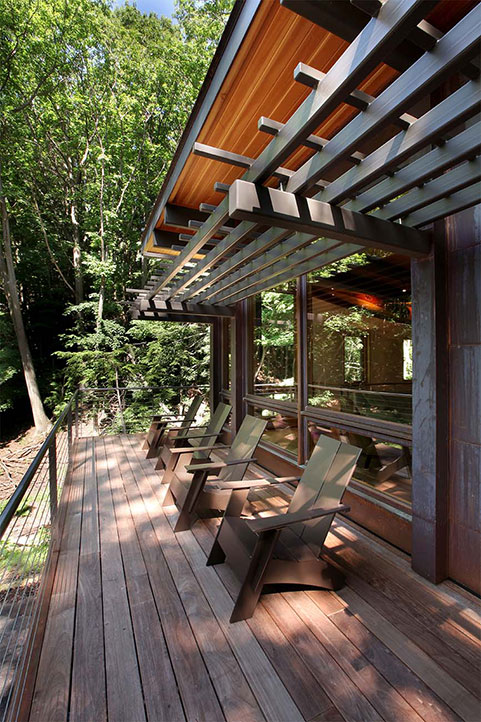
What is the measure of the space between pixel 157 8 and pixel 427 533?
17.4 metres

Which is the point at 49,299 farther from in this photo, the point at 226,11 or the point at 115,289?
the point at 226,11

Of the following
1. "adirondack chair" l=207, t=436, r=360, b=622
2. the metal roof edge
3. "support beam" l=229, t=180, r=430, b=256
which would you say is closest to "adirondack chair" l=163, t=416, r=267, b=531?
"adirondack chair" l=207, t=436, r=360, b=622

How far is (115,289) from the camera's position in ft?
40.2

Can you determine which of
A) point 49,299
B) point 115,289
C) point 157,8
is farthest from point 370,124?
point 157,8

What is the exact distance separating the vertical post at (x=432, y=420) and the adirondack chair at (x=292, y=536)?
50cm

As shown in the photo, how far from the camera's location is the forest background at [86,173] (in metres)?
9.88

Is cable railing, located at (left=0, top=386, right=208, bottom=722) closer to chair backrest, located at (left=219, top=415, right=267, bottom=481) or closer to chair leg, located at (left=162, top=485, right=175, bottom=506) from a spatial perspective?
chair leg, located at (left=162, top=485, right=175, bottom=506)

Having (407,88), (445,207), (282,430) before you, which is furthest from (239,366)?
(407,88)

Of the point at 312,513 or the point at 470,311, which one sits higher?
the point at 470,311

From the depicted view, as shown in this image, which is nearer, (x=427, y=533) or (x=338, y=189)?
(x=338, y=189)

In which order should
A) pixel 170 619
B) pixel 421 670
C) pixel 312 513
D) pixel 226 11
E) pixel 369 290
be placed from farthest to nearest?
pixel 226 11
pixel 369 290
pixel 312 513
pixel 170 619
pixel 421 670

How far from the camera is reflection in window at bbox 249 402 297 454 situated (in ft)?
14.4

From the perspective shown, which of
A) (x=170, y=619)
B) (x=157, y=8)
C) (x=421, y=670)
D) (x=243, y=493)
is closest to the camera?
(x=421, y=670)

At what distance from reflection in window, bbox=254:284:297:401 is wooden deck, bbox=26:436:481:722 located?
2260mm
